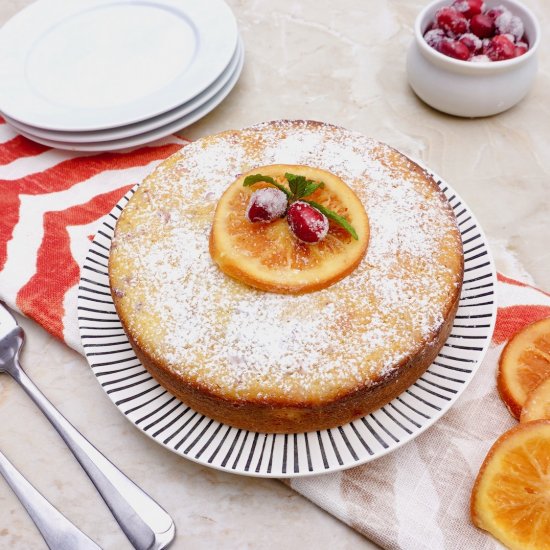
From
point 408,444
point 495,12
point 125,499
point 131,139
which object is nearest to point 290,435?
point 408,444

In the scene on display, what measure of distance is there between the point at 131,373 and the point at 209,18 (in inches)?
57.3

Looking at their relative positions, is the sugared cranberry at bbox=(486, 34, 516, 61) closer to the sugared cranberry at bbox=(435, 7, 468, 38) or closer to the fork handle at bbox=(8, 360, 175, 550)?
Result: the sugared cranberry at bbox=(435, 7, 468, 38)

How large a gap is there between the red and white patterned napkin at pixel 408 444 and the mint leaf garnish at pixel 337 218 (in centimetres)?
50

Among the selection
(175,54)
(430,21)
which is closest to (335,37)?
(430,21)

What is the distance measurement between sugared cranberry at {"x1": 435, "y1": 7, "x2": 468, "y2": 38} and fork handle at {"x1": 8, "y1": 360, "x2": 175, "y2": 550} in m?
1.68

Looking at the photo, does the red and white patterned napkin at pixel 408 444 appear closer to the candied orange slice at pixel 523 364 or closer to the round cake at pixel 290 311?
the candied orange slice at pixel 523 364

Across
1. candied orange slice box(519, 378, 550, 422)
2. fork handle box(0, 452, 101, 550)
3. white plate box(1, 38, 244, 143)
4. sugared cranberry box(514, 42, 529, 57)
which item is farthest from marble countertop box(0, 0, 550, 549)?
candied orange slice box(519, 378, 550, 422)

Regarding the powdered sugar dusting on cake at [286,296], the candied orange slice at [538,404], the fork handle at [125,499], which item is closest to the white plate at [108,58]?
the powdered sugar dusting on cake at [286,296]

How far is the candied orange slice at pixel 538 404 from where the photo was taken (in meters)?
1.39

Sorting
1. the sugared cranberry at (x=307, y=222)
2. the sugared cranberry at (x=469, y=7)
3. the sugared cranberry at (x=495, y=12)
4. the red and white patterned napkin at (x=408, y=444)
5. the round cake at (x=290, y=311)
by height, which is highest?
the sugared cranberry at (x=307, y=222)

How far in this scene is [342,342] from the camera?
1378 millimetres

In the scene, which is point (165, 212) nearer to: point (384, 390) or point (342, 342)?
point (342, 342)

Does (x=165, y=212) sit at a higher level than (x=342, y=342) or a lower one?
higher

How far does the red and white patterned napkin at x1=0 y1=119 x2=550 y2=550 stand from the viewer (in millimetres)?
1359
